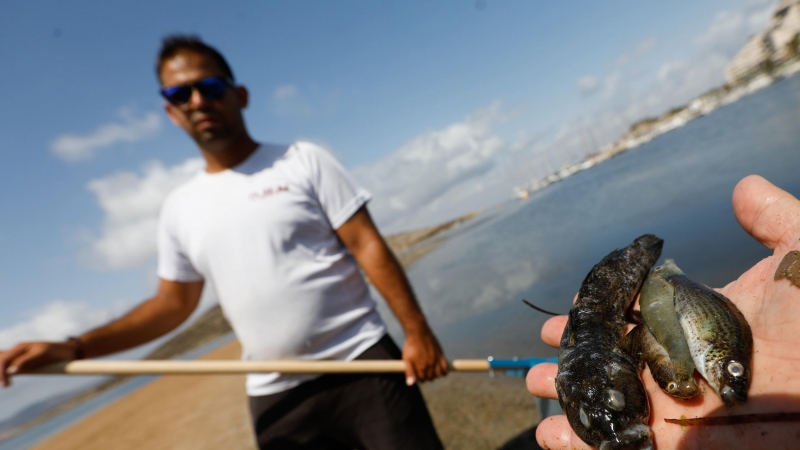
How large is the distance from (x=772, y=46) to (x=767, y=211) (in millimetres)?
117406

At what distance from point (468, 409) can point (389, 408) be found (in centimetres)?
364

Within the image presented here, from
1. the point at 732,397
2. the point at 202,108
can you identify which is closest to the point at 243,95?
the point at 202,108

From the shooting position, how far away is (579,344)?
202 centimetres

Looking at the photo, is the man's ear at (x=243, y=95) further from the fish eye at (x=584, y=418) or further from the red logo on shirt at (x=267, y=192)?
the fish eye at (x=584, y=418)

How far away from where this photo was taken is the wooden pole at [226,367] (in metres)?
2.94

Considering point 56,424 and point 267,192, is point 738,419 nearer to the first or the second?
point 267,192

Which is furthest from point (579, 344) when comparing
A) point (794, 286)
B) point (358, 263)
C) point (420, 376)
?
point (358, 263)

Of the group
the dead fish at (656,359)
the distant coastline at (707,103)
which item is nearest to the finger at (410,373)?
the dead fish at (656,359)

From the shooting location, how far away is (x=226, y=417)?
9.80 meters

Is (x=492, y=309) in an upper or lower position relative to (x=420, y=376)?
lower

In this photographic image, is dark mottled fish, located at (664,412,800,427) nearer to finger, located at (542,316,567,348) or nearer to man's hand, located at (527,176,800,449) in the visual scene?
man's hand, located at (527,176,800,449)

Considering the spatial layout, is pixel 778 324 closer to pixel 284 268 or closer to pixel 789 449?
pixel 789 449

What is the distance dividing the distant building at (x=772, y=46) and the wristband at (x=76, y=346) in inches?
3805

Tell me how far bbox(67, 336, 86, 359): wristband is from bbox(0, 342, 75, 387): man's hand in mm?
14
